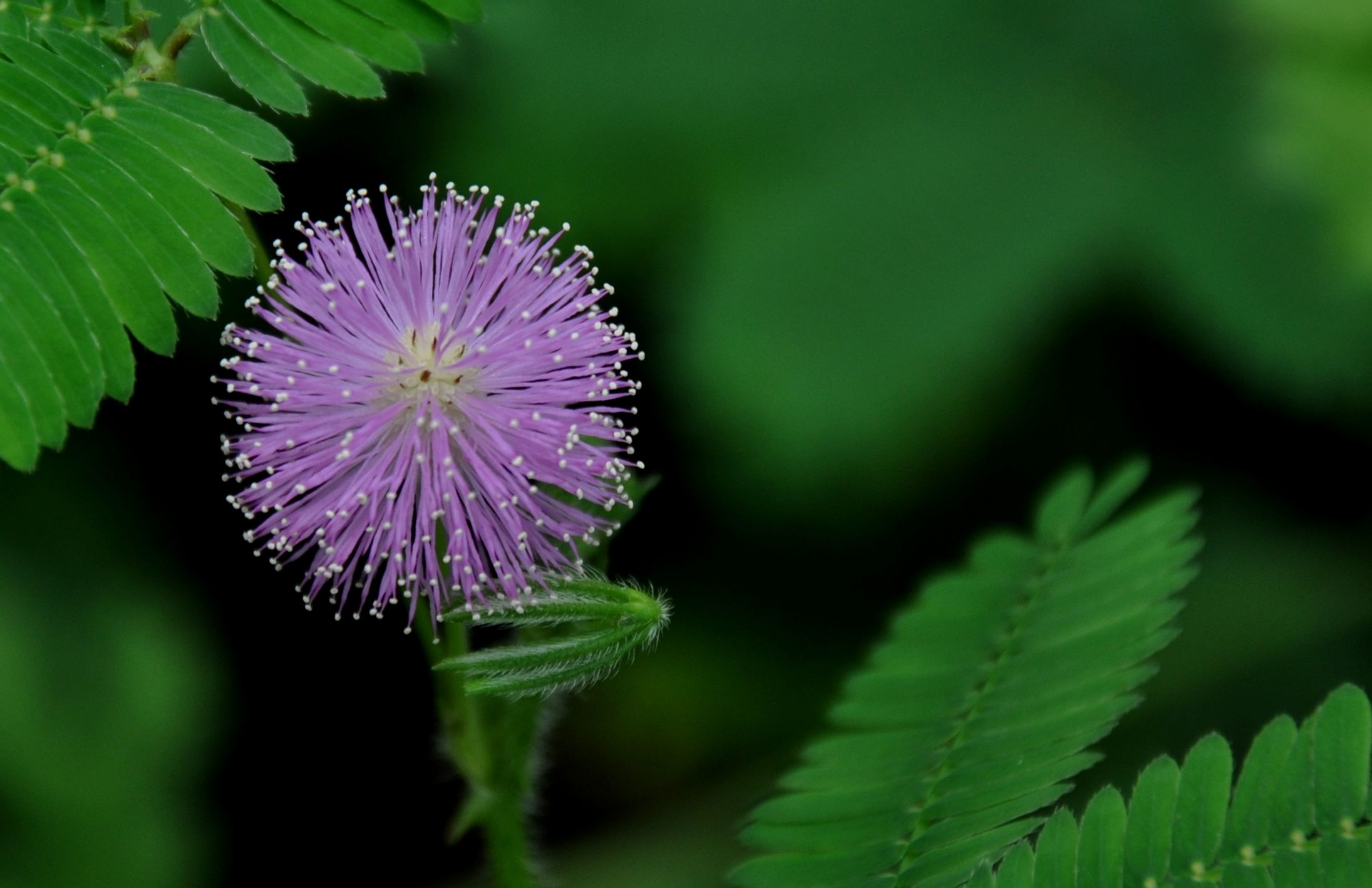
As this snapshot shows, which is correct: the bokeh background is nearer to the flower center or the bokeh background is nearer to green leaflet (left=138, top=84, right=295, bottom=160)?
green leaflet (left=138, top=84, right=295, bottom=160)

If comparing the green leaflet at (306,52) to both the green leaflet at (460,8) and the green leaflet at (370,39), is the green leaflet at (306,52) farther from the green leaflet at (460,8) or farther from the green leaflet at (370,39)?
the green leaflet at (460,8)

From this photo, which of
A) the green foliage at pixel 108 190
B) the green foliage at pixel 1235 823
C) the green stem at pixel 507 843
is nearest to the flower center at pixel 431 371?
the green foliage at pixel 108 190

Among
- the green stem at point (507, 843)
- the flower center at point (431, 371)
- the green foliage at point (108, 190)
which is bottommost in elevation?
the green stem at point (507, 843)

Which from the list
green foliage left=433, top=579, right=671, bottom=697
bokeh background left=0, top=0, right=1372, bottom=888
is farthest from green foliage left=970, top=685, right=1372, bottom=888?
bokeh background left=0, top=0, right=1372, bottom=888

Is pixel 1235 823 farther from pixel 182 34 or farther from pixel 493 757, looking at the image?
pixel 182 34

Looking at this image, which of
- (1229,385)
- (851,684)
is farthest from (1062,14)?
(851,684)

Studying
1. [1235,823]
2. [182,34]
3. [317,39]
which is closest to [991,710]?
[1235,823]
